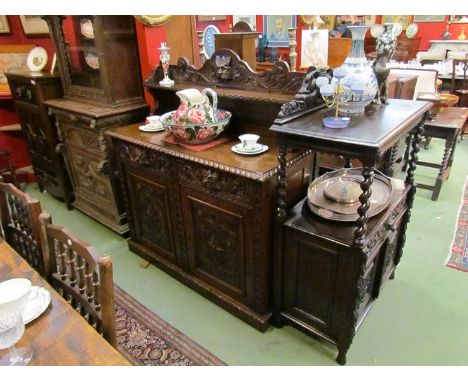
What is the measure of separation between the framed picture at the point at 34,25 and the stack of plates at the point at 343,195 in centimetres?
314

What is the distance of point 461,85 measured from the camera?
16.8ft

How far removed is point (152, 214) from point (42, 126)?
147 cm

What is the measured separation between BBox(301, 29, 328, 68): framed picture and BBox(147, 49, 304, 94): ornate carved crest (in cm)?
22

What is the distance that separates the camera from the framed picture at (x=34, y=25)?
3.37 m

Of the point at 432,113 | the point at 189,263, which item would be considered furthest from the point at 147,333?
the point at 432,113

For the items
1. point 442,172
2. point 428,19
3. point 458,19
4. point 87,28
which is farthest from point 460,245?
point 428,19

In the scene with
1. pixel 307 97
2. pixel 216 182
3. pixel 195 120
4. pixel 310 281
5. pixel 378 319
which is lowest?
pixel 378 319

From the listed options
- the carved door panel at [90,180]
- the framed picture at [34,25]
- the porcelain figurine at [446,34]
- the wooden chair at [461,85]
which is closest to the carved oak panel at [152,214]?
the carved door panel at [90,180]

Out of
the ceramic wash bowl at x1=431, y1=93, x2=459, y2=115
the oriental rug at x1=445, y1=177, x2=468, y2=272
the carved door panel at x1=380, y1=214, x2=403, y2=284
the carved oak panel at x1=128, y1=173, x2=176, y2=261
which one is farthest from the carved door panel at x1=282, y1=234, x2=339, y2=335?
the ceramic wash bowl at x1=431, y1=93, x2=459, y2=115

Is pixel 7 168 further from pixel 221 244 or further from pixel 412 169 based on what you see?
pixel 412 169

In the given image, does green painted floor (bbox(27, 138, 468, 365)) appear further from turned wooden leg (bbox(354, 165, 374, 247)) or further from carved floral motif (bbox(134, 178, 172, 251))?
turned wooden leg (bbox(354, 165, 374, 247))

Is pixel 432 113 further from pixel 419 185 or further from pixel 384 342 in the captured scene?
pixel 384 342

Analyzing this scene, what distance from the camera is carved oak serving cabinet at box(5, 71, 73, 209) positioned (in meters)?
2.80

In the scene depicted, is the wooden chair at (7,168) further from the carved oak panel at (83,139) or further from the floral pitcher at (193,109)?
the floral pitcher at (193,109)
